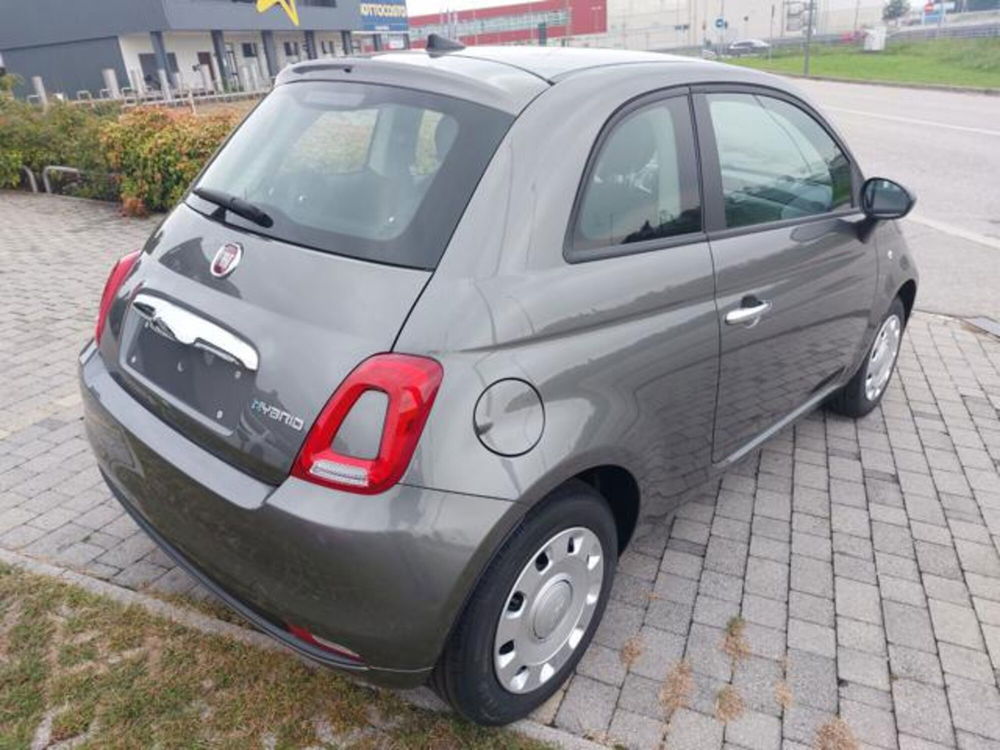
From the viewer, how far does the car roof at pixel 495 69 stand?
2215 millimetres

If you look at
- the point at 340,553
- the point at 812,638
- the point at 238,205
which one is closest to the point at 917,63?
the point at 812,638

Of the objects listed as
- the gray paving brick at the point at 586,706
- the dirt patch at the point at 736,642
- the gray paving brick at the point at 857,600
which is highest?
the gray paving brick at the point at 586,706

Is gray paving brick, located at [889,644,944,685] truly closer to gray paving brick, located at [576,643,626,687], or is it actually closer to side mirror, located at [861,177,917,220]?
gray paving brick, located at [576,643,626,687]

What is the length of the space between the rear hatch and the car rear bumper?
0.10 m

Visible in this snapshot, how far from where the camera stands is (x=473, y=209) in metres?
1.99

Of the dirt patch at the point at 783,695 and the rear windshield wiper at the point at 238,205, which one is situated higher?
the rear windshield wiper at the point at 238,205

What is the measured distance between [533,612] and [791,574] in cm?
130

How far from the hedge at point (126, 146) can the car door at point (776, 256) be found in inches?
279

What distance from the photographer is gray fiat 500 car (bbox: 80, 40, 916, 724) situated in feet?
6.07

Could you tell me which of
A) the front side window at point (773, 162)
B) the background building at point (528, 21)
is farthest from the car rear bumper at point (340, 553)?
the background building at point (528, 21)

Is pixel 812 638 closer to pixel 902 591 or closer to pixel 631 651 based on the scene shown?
pixel 902 591

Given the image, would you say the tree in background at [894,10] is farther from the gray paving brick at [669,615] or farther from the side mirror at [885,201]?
the gray paving brick at [669,615]

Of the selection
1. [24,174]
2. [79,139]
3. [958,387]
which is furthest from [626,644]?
[24,174]

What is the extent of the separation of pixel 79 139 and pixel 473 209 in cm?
997
